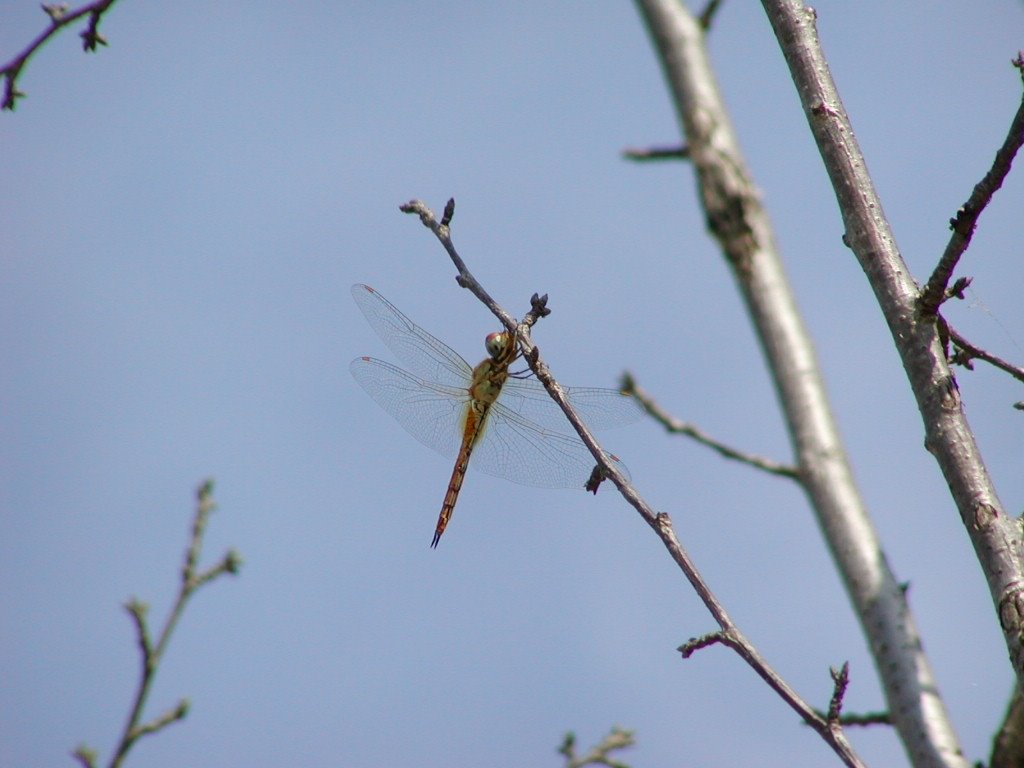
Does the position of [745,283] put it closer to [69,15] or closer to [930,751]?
[930,751]

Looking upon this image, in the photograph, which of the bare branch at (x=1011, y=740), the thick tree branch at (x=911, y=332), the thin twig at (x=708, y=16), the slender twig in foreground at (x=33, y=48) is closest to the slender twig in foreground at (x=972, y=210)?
the thick tree branch at (x=911, y=332)

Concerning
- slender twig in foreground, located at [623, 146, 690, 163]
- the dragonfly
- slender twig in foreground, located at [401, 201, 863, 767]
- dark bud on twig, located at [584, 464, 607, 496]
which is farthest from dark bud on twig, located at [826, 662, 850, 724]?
the dragonfly

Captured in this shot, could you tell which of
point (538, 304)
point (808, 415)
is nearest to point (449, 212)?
point (538, 304)

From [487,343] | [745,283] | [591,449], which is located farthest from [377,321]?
[745,283]

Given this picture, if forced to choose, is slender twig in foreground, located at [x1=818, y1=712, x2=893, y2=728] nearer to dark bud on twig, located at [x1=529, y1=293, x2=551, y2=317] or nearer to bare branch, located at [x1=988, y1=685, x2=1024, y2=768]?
bare branch, located at [x1=988, y1=685, x2=1024, y2=768]

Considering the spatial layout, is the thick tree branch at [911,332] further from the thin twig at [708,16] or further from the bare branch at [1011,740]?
the bare branch at [1011,740]

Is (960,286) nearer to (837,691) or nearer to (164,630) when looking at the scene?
(837,691)
